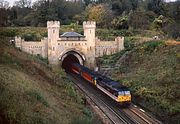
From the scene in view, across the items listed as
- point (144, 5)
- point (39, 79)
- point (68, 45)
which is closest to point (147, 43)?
point (68, 45)

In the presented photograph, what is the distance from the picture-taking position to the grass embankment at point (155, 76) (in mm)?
28969

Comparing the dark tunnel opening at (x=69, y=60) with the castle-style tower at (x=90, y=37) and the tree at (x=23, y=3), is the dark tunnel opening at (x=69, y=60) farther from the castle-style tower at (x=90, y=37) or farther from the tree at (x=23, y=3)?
the tree at (x=23, y=3)

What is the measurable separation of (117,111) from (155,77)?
7.05 m

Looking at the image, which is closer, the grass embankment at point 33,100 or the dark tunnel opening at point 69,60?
the grass embankment at point 33,100

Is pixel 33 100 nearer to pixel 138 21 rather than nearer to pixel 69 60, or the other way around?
pixel 69 60

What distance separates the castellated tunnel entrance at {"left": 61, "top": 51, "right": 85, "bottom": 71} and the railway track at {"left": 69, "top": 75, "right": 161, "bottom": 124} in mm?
11591

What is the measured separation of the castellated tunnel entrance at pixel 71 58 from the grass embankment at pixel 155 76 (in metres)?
4.86

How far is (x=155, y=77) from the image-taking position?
118ft

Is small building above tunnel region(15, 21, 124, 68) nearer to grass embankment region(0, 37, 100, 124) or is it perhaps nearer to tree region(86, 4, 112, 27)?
grass embankment region(0, 37, 100, 124)

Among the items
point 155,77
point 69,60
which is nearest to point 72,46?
point 69,60

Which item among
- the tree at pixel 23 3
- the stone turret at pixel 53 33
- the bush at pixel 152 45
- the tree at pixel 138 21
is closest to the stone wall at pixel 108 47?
the bush at pixel 152 45

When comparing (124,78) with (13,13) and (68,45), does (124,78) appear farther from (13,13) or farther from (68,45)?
(13,13)

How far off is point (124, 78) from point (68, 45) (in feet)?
40.9

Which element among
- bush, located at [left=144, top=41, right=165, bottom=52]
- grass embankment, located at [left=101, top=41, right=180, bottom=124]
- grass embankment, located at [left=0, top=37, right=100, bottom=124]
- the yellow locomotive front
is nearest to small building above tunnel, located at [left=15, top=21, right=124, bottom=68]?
grass embankment, located at [left=101, top=41, right=180, bottom=124]
